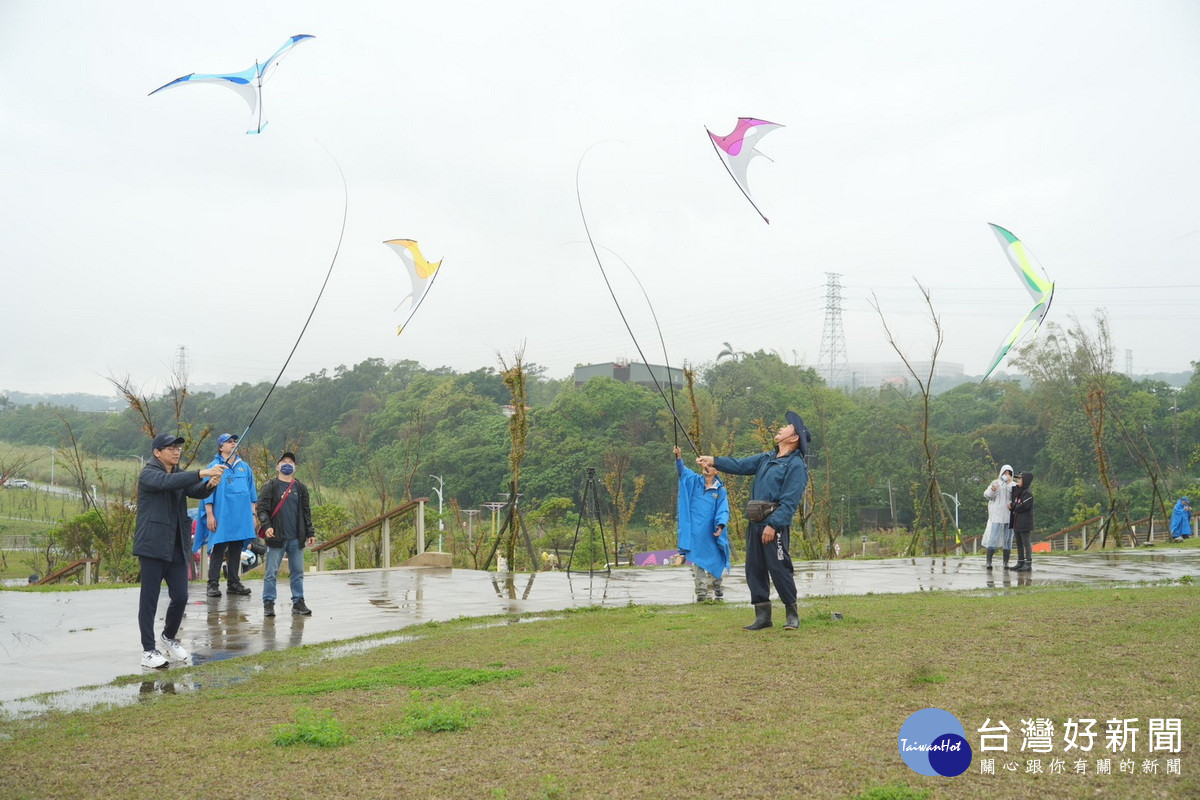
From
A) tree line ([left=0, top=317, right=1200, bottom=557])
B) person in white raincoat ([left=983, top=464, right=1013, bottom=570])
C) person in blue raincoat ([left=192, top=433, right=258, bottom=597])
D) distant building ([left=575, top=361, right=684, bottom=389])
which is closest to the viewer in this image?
person in blue raincoat ([left=192, top=433, right=258, bottom=597])

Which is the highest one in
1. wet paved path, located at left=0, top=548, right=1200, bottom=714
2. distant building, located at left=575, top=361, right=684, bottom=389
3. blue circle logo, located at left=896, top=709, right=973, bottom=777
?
distant building, located at left=575, top=361, right=684, bottom=389

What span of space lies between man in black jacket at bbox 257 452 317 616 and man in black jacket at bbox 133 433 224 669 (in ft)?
9.68

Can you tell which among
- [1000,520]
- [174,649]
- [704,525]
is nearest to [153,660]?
[174,649]

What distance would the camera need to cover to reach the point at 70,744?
16.5ft

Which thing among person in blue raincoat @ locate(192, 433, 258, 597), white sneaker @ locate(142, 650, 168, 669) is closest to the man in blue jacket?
white sneaker @ locate(142, 650, 168, 669)

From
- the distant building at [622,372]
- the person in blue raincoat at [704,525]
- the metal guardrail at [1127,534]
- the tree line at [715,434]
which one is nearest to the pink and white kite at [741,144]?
the person in blue raincoat at [704,525]

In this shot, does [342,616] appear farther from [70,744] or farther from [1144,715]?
[1144,715]

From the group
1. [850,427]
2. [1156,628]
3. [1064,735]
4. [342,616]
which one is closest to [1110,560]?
[1156,628]

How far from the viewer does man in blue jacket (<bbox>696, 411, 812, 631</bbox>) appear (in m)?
8.47

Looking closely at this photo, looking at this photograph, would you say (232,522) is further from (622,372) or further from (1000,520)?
(622,372)

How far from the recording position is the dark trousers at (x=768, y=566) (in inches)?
333

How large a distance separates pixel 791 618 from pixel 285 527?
18.7 ft

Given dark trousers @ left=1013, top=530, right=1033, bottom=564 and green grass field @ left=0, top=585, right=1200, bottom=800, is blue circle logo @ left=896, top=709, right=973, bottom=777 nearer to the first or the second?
green grass field @ left=0, top=585, right=1200, bottom=800

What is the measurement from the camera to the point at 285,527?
425 inches
